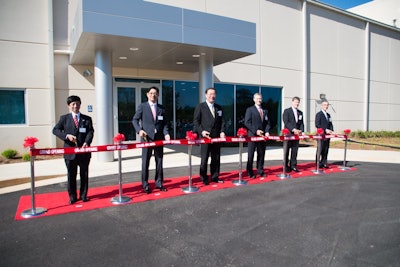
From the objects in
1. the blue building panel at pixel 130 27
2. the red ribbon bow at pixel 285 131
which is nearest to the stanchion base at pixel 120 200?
the red ribbon bow at pixel 285 131

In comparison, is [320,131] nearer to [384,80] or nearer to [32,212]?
[32,212]

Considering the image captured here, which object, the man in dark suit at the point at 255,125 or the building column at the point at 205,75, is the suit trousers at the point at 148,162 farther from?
the building column at the point at 205,75

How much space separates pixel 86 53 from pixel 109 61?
94 centimetres

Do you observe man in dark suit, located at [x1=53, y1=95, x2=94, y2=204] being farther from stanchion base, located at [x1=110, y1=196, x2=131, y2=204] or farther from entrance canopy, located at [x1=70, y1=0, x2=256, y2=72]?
entrance canopy, located at [x1=70, y1=0, x2=256, y2=72]

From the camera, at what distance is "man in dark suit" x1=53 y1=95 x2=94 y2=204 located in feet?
15.8

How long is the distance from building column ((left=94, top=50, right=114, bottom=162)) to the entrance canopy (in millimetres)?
372

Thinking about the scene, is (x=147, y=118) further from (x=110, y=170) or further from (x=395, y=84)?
(x=395, y=84)

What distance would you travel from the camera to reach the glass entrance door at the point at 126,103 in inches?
507

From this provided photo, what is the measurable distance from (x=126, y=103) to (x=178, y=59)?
3.64 metres

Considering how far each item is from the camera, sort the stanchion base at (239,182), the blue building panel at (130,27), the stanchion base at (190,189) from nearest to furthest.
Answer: the stanchion base at (190,189) → the stanchion base at (239,182) → the blue building panel at (130,27)

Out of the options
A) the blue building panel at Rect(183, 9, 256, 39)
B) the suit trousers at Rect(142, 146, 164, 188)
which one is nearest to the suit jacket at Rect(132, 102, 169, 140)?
the suit trousers at Rect(142, 146, 164, 188)

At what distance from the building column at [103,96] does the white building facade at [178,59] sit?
1.3 inches

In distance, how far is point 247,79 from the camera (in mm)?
15969

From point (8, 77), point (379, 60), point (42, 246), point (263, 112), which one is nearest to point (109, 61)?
point (8, 77)
